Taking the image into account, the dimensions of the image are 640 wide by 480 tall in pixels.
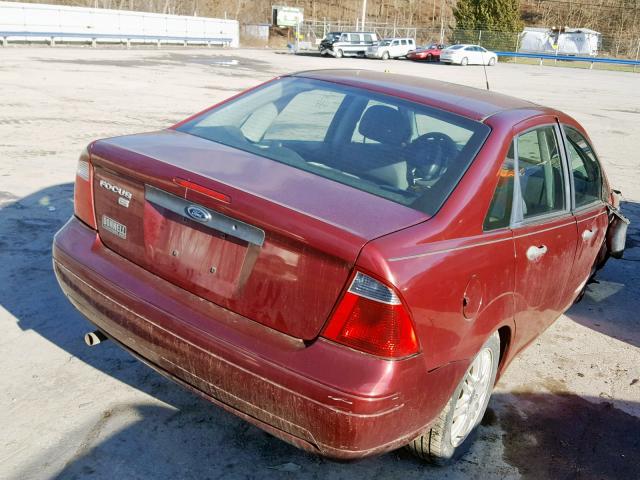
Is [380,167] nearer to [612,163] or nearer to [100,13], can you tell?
[612,163]

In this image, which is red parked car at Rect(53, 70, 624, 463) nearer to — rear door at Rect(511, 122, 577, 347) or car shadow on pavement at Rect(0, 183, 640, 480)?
rear door at Rect(511, 122, 577, 347)

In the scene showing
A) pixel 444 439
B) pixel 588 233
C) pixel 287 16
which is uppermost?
pixel 287 16

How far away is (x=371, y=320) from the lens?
7.98 ft

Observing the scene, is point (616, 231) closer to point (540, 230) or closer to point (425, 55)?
point (540, 230)

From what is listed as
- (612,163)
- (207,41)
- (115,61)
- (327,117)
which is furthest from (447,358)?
(207,41)

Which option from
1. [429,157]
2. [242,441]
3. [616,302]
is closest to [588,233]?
[429,157]

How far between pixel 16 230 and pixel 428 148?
3840 mm

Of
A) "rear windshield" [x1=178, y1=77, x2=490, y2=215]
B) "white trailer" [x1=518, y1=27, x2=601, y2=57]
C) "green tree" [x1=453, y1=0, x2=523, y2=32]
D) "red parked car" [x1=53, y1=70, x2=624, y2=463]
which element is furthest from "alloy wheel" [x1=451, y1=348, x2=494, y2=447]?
"white trailer" [x1=518, y1=27, x2=601, y2=57]

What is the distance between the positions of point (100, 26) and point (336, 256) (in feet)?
124

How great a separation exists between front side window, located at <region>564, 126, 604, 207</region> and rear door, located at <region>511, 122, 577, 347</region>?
258mm

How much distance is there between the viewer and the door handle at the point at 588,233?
4.04m

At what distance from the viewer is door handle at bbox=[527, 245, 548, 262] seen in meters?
3.24

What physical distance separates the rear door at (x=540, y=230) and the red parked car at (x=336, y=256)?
2cm

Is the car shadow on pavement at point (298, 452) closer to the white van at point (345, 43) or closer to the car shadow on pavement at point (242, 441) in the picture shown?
the car shadow on pavement at point (242, 441)
